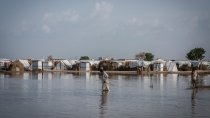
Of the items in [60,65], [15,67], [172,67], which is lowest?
[172,67]

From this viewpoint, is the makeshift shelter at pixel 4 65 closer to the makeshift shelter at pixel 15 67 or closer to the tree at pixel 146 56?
the makeshift shelter at pixel 15 67

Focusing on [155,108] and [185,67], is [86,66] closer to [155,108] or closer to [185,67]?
[185,67]

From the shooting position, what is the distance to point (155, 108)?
14.4m

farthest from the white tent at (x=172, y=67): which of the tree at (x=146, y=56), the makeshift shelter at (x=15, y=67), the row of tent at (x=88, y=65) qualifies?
the tree at (x=146, y=56)

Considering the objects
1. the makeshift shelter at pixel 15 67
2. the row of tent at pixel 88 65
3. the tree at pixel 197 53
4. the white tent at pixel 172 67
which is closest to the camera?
the makeshift shelter at pixel 15 67

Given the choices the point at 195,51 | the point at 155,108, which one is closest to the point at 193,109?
the point at 155,108

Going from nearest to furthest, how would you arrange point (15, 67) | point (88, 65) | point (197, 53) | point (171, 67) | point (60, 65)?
1. point (15, 67)
2. point (88, 65)
3. point (171, 67)
4. point (60, 65)
5. point (197, 53)

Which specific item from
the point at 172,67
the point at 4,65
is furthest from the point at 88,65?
the point at 172,67

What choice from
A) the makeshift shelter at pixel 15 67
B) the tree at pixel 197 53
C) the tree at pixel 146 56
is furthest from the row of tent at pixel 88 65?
the tree at pixel 146 56

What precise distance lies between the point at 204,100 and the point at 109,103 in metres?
4.31

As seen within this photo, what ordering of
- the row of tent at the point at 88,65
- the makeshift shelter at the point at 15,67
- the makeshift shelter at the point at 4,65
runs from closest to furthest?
1. the makeshift shelter at the point at 15,67
2. the makeshift shelter at the point at 4,65
3. the row of tent at the point at 88,65

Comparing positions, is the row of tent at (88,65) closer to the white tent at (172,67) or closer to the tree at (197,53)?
the white tent at (172,67)

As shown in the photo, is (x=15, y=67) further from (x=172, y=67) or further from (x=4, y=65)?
(x=172, y=67)

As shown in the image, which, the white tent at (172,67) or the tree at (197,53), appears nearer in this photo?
the white tent at (172,67)
